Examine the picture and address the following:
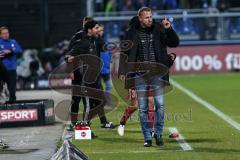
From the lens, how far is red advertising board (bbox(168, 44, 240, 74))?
32625 mm

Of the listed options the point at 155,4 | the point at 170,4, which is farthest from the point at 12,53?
the point at 170,4

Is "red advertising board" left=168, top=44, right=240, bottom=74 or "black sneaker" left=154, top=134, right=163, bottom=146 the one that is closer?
"black sneaker" left=154, top=134, right=163, bottom=146

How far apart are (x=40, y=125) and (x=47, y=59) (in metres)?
14.2

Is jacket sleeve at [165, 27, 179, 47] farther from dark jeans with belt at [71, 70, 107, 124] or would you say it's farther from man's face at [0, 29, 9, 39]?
man's face at [0, 29, 9, 39]

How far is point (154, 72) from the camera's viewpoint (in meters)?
12.9

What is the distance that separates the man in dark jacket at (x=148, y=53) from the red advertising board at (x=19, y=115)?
14.5 feet

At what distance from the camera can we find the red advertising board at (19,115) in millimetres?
16797

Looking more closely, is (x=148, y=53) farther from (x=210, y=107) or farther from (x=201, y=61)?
(x=201, y=61)

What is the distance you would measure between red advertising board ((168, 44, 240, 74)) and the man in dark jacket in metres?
19.5

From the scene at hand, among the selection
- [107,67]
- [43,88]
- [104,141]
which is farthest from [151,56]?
[43,88]

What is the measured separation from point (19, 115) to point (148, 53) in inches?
192

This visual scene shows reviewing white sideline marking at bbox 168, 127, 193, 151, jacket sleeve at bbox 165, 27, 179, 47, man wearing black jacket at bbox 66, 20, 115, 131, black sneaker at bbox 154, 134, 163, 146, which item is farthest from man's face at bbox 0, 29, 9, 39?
black sneaker at bbox 154, 134, 163, 146

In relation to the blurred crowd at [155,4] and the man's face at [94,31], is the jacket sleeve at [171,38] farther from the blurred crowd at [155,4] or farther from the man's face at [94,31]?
the blurred crowd at [155,4]

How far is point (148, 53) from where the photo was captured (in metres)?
12.9
